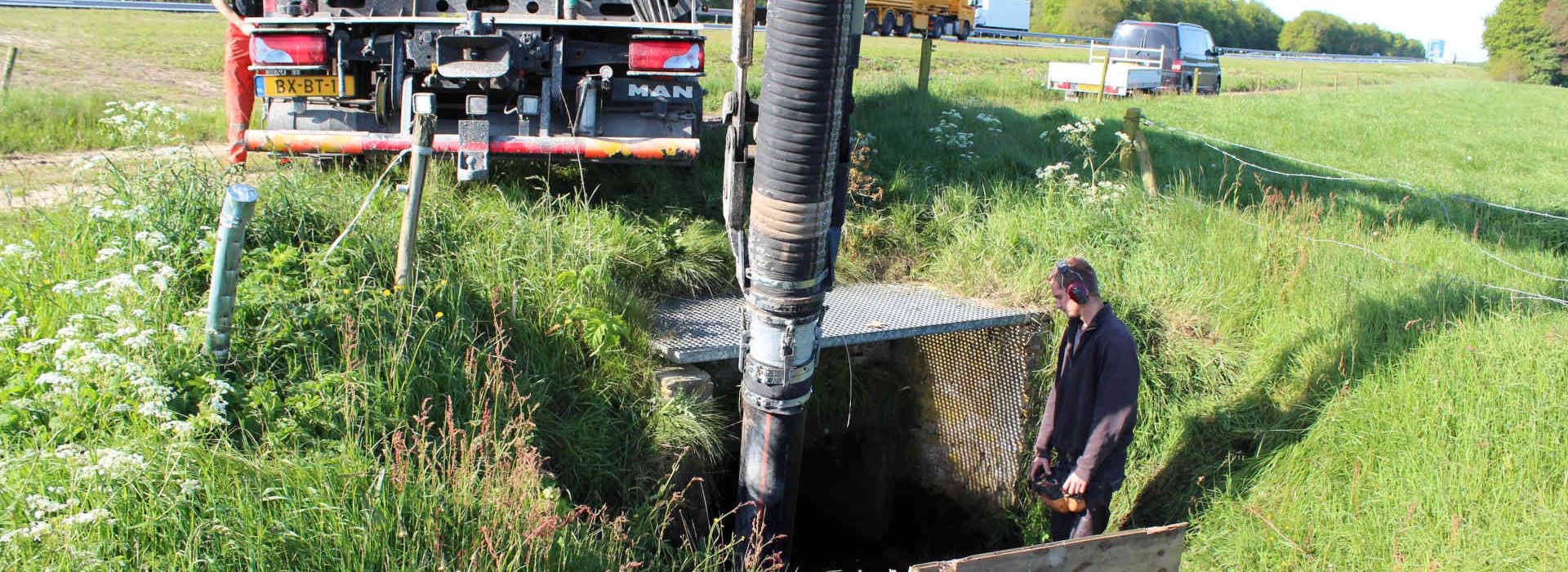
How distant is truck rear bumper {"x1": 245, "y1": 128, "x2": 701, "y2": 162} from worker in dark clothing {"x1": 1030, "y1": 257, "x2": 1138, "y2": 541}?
2.41 metres

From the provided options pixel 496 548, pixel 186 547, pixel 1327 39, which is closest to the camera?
pixel 186 547

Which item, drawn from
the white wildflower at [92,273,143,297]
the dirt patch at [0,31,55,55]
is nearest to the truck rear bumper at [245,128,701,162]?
the white wildflower at [92,273,143,297]

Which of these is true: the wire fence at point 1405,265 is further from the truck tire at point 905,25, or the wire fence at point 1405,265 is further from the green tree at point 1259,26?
the green tree at point 1259,26

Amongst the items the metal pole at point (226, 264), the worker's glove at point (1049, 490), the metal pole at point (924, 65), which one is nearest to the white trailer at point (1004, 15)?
the metal pole at point (924, 65)

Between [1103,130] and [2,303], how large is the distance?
9.34 meters

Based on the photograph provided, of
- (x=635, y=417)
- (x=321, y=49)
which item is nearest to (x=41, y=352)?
(x=635, y=417)

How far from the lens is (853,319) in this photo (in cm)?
548

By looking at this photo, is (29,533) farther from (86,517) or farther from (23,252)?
(23,252)

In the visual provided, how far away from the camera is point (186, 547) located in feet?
8.73

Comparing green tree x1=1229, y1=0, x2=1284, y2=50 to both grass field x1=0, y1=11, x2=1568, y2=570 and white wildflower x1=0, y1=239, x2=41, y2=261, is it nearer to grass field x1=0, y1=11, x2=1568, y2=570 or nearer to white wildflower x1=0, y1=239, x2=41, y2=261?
grass field x1=0, y1=11, x2=1568, y2=570

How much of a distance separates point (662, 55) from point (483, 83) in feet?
3.40

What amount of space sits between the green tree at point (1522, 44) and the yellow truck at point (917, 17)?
31143 mm

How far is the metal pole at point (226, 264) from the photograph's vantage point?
122 inches

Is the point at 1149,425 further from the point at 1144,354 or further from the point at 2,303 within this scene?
the point at 2,303
